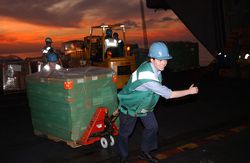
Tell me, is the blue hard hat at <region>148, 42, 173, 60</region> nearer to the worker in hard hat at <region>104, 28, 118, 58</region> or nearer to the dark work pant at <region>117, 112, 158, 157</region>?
the dark work pant at <region>117, 112, 158, 157</region>

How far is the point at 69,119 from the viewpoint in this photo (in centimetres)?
548

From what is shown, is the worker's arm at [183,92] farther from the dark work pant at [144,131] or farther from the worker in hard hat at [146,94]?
the dark work pant at [144,131]

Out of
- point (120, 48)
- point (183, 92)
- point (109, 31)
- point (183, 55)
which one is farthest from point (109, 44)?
point (183, 55)

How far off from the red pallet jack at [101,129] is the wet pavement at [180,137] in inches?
8.1

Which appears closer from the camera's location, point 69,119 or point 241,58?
point 69,119

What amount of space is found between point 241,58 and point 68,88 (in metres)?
11.9

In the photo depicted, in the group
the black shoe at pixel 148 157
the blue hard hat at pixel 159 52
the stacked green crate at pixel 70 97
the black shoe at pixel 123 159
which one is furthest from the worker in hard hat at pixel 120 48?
the blue hard hat at pixel 159 52

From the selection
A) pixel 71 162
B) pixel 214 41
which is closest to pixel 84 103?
pixel 71 162

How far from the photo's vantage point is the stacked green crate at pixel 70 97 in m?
5.44

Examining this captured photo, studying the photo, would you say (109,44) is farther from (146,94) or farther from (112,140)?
(146,94)

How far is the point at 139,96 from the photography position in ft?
15.2

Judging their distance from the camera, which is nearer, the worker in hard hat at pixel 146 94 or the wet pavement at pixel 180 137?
the worker in hard hat at pixel 146 94

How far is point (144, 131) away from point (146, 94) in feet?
2.28

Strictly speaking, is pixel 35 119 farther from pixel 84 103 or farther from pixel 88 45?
pixel 88 45
